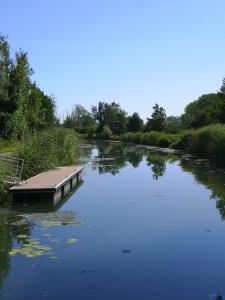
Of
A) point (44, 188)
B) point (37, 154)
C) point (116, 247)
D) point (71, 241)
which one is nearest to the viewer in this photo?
point (116, 247)

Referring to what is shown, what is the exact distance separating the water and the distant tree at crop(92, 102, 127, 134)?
258ft

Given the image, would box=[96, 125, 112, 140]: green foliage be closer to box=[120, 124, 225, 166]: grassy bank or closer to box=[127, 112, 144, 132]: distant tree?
box=[127, 112, 144, 132]: distant tree

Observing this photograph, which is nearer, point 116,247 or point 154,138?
point 116,247

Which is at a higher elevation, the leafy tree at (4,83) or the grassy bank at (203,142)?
the leafy tree at (4,83)

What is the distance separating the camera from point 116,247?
1095 cm

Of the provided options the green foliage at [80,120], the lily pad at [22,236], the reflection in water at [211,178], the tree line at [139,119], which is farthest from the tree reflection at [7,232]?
the green foliage at [80,120]

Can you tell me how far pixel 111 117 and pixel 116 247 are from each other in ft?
304

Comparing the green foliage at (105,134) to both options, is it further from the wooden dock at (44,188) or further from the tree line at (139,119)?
the wooden dock at (44,188)

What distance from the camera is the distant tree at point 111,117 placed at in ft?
323

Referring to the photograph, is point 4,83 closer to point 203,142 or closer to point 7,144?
point 7,144

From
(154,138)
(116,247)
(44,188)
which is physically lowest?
(116,247)

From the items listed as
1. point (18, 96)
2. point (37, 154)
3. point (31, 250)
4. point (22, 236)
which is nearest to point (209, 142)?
point (18, 96)

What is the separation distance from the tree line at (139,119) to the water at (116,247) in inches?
1273

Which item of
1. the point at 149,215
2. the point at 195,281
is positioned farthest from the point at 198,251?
the point at 149,215
